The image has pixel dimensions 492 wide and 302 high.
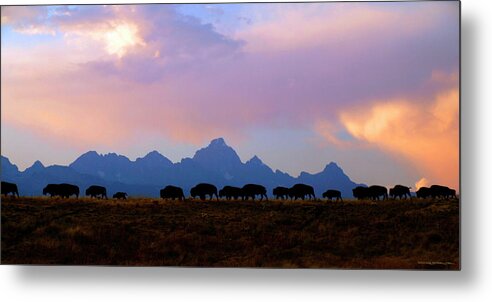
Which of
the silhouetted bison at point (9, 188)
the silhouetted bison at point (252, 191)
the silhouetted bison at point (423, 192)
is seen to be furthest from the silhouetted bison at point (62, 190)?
the silhouetted bison at point (423, 192)

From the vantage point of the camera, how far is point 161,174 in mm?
6688

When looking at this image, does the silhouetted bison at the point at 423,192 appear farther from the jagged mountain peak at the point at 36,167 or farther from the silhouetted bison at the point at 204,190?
the jagged mountain peak at the point at 36,167

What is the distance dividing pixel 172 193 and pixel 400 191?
2.17m

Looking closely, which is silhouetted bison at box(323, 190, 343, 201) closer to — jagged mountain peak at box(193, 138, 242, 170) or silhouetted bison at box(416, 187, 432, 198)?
silhouetted bison at box(416, 187, 432, 198)

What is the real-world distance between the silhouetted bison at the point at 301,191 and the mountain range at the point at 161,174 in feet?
0.14

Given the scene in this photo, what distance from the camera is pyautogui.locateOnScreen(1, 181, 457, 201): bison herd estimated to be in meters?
6.50

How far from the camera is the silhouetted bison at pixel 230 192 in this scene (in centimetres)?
669

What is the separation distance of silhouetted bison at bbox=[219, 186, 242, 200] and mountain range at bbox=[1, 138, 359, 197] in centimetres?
4

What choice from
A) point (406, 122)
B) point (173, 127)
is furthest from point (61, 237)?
point (406, 122)

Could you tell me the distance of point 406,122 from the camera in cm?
653

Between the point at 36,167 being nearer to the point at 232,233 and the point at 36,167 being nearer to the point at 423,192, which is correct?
the point at 232,233

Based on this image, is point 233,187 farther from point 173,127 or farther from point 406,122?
point 406,122

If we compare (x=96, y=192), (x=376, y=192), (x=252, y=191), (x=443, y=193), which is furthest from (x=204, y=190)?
(x=443, y=193)

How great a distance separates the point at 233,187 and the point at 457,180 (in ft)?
6.88
